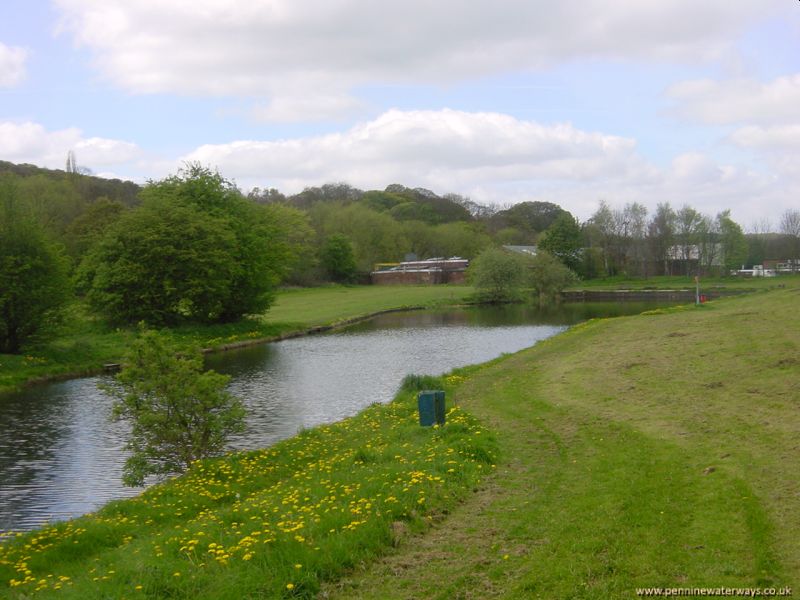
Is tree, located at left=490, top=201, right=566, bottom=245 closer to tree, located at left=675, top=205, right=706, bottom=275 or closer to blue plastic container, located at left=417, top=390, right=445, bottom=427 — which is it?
tree, located at left=675, top=205, right=706, bottom=275

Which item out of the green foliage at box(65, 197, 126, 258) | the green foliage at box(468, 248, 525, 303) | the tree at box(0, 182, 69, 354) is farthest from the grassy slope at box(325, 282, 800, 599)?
the green foliage at box(468, 248, 525, 303)

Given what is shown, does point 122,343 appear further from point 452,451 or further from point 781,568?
point 781,568

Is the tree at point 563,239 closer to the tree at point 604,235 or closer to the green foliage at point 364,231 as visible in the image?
the tree at point 604,235

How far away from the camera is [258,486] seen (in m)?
13.9

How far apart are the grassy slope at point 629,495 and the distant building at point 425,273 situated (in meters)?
97.0

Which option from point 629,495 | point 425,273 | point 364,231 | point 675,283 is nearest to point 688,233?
point 675,283

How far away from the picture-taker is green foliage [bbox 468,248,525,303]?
3268 inches

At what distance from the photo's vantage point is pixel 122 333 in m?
44.5

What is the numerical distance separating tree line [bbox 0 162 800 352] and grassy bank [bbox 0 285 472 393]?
132 centimetres

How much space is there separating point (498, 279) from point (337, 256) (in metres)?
36.2

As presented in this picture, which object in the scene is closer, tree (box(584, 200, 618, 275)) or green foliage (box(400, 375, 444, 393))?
green foliage (box(400, 375, 444, 393))

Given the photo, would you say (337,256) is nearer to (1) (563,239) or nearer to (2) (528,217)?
(1) (563,239)

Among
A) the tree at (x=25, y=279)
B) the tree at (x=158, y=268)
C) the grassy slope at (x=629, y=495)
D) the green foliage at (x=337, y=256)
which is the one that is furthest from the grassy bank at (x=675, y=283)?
the grassy slope at (x=629, y=495)

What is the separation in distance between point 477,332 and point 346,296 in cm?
4097
